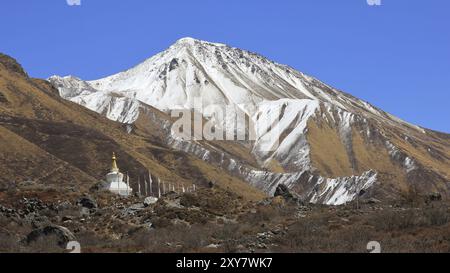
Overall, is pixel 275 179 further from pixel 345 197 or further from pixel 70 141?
pixel 70 141

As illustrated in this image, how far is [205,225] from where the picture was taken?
46656 millimetres

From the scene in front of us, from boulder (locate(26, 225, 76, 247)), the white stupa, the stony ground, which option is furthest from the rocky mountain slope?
boulder (locate(26, 225, 76, 247))

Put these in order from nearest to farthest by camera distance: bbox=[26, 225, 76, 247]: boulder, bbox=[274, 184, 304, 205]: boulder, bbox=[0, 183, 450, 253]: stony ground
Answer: bbox=[0, 183, 450, 253]: stony ground, bbox=[26, 225, 76, 247]: boulder, bbox=[274, 184, 304, 205]: boulder

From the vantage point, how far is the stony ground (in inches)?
1375

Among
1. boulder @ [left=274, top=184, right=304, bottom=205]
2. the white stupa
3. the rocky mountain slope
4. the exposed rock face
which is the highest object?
the rocky mountain slope

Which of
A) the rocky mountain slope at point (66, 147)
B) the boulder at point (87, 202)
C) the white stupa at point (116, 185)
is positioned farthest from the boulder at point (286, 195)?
the rocky mountain slope at point (66, 147)

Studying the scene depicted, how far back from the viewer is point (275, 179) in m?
190

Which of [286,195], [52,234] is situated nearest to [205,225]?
[52,234]

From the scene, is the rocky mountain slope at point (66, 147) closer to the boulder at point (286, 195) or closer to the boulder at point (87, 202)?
the boulder at point (286, 195)

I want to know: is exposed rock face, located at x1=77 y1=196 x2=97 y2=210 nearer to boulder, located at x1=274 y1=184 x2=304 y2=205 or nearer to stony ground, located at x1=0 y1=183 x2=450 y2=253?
stony ground, located at x1=0 y1=183 x2=450 y2=253

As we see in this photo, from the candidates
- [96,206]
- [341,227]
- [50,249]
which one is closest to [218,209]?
[96,206]

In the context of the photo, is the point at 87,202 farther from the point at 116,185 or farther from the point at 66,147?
the point at 66,147

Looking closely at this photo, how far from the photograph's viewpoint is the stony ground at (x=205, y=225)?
34938mm
